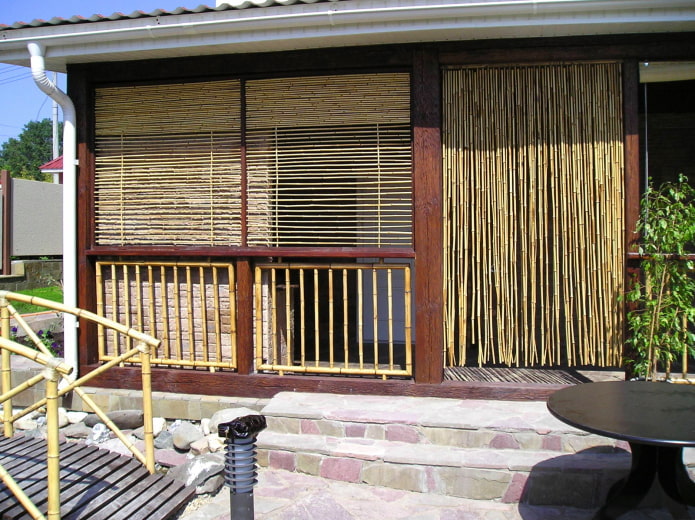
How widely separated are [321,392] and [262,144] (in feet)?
7.48

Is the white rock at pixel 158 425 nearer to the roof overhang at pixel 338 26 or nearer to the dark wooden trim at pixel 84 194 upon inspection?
the dark wooden trim at pixel 84 194

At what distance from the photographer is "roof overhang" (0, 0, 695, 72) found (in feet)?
14.7

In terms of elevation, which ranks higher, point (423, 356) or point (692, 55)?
point (692, 55)

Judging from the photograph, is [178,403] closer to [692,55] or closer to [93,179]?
[93,179]

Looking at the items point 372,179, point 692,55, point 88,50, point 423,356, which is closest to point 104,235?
point 88,50

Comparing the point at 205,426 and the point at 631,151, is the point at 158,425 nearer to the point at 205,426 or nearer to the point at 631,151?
the point at 205,426

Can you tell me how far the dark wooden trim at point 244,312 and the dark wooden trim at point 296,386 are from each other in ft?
0.44

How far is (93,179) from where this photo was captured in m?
5.79

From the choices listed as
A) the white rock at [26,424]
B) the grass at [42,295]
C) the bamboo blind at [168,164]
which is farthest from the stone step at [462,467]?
the grass at [42,295]

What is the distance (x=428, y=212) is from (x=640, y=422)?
8.40 feet

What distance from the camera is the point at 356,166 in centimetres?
548

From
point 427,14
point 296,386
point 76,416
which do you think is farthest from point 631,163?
point 76,416

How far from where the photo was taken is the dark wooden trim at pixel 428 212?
5.08m

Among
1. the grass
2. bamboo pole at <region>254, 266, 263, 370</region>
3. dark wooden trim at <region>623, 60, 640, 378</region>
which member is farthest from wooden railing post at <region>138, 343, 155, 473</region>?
the grass
